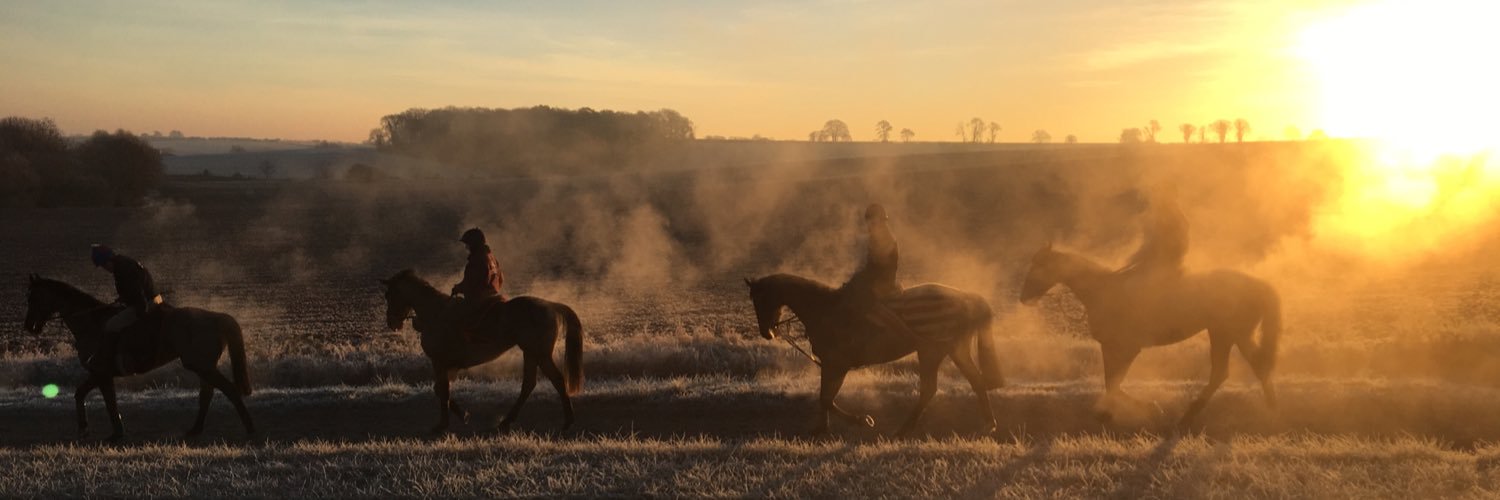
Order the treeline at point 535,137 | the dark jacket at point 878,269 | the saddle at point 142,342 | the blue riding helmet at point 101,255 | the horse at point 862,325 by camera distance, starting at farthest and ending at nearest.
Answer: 1. the treeline at point 535,137
2. the saddle at point 142,342
3. the blue riding helmet at point 101,255
4. the horse at point 862,325
5. the dark jacket at point 878,269

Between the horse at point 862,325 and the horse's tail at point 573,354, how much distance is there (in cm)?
232

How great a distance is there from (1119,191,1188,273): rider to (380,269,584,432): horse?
589 centimetres

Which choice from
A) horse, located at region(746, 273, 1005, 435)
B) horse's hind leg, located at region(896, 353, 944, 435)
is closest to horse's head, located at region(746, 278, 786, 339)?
horse, located at region(746, 273, 1005, 435)

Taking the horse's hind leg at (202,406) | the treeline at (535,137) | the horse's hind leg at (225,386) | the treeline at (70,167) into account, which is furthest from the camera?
the treeline at (535,137)

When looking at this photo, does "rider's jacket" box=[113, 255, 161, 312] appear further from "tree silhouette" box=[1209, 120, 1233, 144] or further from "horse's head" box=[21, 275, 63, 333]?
"tree silhouette" box=[1209, 120, 1233, 144]

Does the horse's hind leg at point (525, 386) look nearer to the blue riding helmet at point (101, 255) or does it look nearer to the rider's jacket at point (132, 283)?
the rider's jacket at point (132, 283)

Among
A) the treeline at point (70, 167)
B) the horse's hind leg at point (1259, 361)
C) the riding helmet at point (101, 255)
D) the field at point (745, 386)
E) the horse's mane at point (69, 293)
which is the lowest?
the field at point (745, 386)

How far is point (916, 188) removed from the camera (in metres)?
49.3

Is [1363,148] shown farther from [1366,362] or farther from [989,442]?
[989,442]

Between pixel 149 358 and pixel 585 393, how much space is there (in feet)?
15.5

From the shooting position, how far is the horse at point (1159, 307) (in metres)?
9.34

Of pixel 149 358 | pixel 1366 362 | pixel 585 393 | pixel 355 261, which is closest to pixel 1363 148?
pixel 1366 362

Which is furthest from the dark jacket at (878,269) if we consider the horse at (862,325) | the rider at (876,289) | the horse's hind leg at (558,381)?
the horse's hind leg at (558,381)

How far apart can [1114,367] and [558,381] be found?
226 inches
